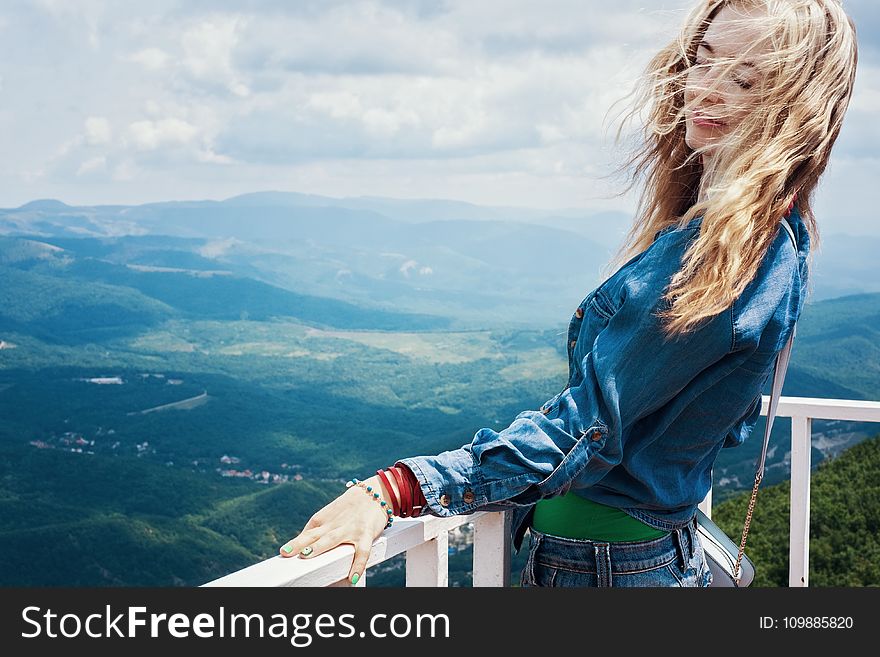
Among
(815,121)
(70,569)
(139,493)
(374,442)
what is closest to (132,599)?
(815,121)

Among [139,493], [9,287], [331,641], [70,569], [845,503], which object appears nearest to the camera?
[331,641]

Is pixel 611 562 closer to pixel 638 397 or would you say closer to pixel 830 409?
pixel 638 397

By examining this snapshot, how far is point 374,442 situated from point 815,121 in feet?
118

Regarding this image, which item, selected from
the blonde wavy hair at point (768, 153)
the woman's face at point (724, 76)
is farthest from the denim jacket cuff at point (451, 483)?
the woman's face at point (724, 76)

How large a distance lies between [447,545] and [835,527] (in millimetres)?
4926

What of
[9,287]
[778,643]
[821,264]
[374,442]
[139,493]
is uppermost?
[9,287]

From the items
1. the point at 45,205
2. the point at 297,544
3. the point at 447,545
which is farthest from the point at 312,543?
the point at 45,205

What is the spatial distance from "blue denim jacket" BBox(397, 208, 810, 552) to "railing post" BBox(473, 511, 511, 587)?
22 centimetres

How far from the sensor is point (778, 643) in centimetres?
85

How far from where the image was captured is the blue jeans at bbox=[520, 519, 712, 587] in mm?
893

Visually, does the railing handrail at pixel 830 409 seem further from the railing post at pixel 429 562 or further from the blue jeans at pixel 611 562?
the railing post at pixel 429 562

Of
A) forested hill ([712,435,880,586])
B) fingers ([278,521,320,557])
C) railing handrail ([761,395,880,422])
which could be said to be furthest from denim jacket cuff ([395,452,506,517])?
forested hill ([712,435,880,586])

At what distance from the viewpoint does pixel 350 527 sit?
82cm

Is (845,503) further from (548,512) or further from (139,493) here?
(139,493)
